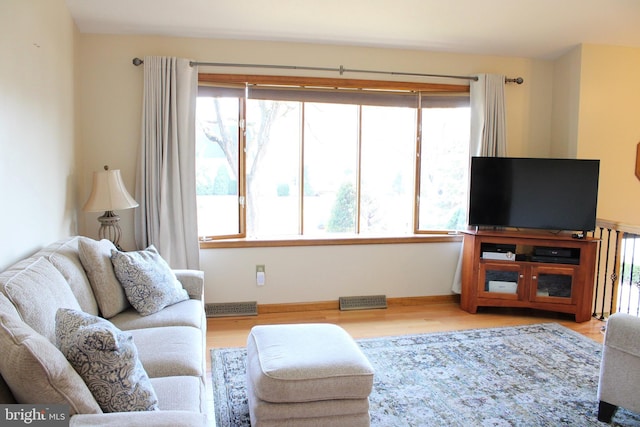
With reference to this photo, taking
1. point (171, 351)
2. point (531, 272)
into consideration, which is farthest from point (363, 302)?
point (171, 351)

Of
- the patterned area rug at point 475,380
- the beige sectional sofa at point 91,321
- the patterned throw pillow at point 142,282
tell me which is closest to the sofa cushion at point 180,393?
the beige sectional sofa at point 91,321

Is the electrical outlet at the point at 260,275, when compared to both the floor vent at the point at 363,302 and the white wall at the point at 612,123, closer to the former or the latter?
the floor vent at the point at 363,302

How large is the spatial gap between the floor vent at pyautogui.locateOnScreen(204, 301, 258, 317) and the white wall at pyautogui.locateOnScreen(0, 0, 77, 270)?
1.30 metres

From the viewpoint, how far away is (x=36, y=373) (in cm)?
122

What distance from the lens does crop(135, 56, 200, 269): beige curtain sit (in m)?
3.69

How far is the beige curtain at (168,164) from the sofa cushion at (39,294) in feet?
5.51

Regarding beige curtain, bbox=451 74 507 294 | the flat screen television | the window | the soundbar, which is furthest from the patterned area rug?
beige curtain, bbox=451 74 507 294

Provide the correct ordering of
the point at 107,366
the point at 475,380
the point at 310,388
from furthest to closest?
1. the point at 475,380
2. the point at 310,388
3. the point at 107,366

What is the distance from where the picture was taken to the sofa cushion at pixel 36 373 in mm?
1226

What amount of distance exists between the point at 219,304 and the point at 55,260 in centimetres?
194

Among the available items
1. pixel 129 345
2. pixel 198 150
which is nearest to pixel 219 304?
pixel 198 150

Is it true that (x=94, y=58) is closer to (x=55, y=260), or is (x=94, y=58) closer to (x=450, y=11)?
(x=55, y=260)

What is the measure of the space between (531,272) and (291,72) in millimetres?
2814

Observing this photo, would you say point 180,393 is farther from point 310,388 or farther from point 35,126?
point 35,126
